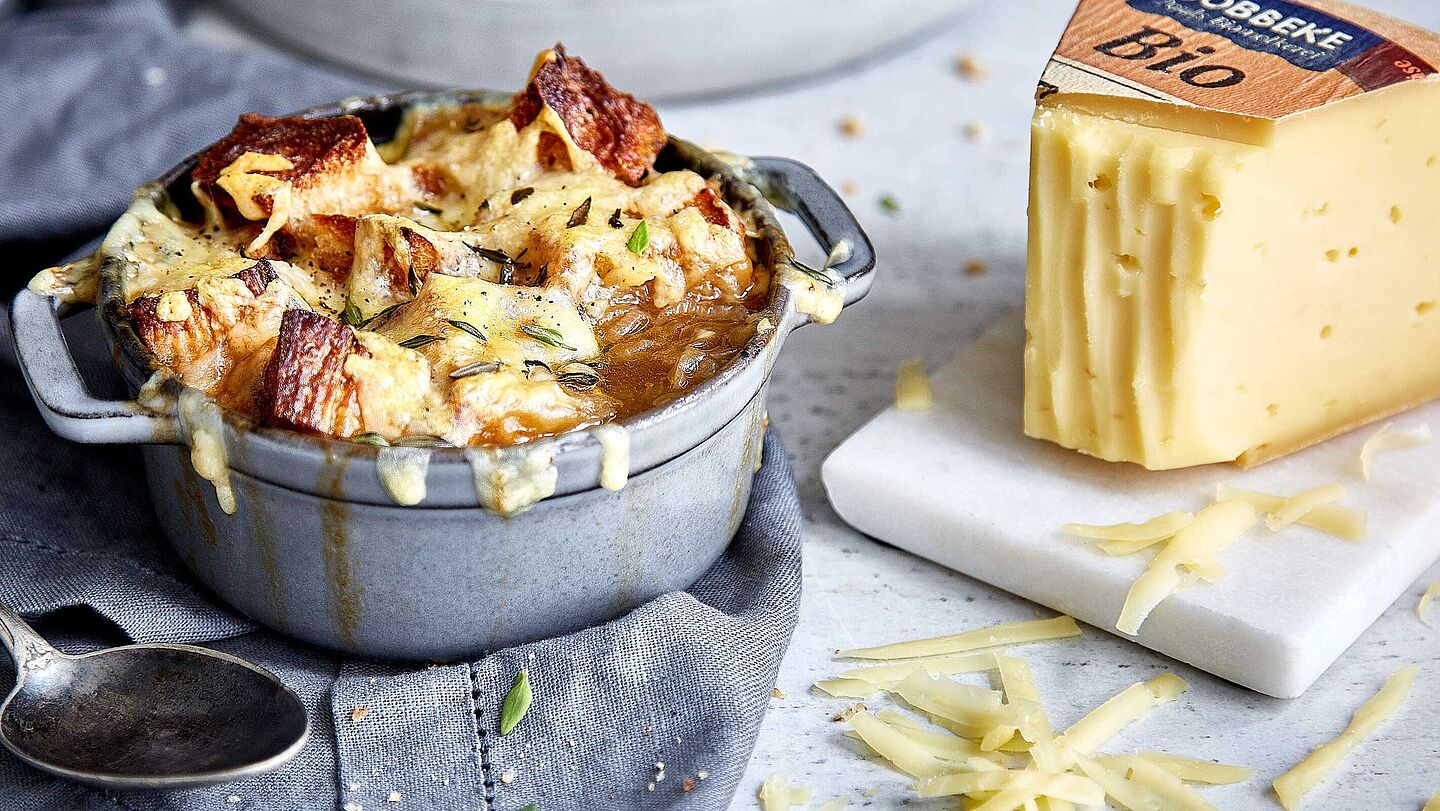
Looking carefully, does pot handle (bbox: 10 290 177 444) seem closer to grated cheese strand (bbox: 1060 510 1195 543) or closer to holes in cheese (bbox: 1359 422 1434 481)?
grated cheese strand (bbox: 1060 510 1195 543)

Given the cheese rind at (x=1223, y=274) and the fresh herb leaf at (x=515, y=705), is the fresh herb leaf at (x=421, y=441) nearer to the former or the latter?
the fresh herb leaf at (x=515, y=705)

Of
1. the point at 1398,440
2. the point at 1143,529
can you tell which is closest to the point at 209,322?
the point at 1143,529

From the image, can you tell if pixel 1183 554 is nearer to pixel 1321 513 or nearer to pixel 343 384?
pixel 1321 513

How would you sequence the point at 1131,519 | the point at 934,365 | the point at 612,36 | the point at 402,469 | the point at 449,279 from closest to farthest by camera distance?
the point at 402,469, the point at 449,279, the point at 1131,519, the point at 934,365, the point at 612,36

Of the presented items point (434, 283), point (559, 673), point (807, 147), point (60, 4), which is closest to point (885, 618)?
point (559, 673)

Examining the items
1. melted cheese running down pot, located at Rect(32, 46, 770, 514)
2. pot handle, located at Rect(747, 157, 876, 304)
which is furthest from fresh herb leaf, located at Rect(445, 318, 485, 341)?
→ pot handle, located at Rect(747, 157, 876, 304)

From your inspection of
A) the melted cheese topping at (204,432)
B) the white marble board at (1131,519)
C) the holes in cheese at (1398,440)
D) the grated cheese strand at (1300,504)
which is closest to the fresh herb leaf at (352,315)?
the melted cheese topping at (204,432)
